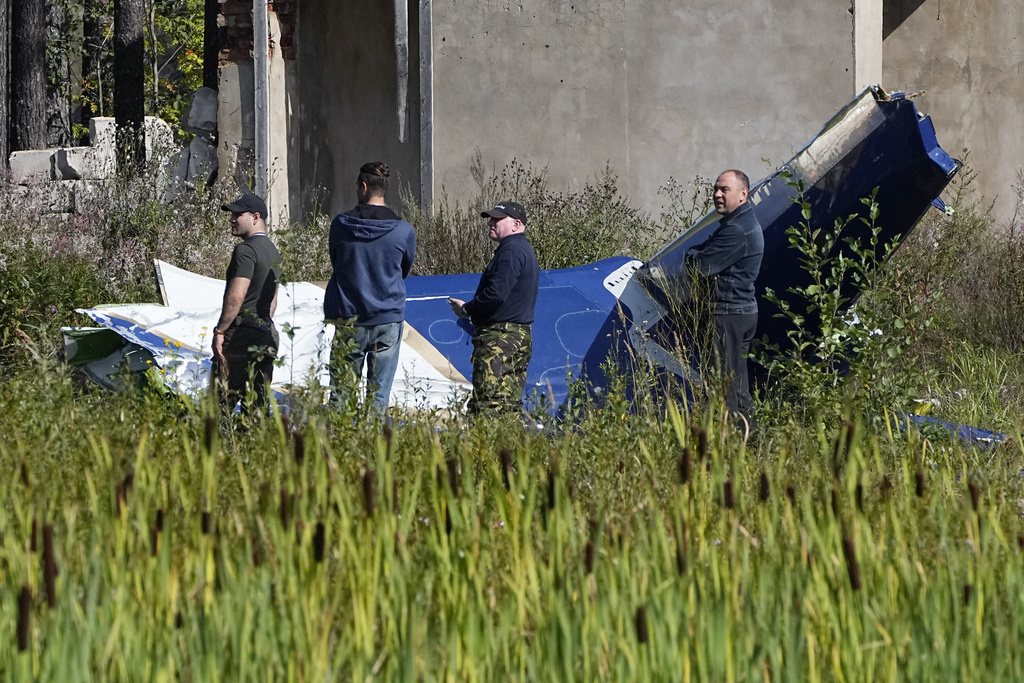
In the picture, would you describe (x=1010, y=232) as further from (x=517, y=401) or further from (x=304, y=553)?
(x=304, y=553)

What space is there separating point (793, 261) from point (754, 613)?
163 inches

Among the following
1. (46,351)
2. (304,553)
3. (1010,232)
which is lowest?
(304,553)

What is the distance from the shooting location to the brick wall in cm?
1169

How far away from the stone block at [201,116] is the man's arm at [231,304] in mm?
9039

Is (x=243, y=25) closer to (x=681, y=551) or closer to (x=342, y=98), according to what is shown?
(x=342, y=98)

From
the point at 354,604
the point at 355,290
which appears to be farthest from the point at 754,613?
the point at 355,290

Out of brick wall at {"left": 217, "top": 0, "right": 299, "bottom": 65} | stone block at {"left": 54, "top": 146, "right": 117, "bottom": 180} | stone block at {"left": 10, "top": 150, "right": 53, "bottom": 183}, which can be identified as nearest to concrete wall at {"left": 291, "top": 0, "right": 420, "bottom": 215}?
brick wall at {"left": 217, "top": 0, "right": 299, "bottom": 65}

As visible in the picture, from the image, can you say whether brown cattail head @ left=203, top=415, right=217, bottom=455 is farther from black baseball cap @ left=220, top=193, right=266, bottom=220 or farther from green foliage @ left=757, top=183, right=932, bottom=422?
black baseball cap @ left=220, top=193, right=266, bottom=220

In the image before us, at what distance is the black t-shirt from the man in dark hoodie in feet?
0.95

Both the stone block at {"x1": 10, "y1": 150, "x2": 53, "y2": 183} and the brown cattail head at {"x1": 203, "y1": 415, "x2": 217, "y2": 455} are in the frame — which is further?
the stone block at {"x1": 10, "y1": 150, "x2": 53, "y2": 183}

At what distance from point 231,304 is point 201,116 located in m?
9.19

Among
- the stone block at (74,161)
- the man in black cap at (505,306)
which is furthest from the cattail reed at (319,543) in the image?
the stone block at (74,161)

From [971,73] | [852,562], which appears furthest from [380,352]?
[971,73]

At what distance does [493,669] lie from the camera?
207 centimetres
